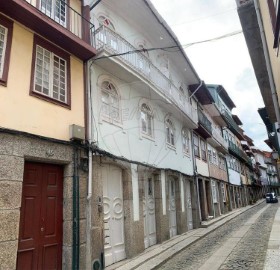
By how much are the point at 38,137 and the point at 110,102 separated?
132 inches

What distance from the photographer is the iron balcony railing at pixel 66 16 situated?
7769 millimetres

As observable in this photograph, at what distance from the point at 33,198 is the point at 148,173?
209 inches

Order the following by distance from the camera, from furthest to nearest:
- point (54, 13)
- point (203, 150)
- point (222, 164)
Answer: point (222, 164) → point (203, 150) → point (54, 13)

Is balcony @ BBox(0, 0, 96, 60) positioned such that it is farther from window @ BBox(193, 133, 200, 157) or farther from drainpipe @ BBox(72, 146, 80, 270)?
window @ BBox(193, 133, 200, 157)

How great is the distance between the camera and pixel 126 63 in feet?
30.0

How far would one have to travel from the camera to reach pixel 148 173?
11.0 metres

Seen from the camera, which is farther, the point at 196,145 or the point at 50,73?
the point at 196,145

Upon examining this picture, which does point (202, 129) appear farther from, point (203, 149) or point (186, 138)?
point (186, 138)

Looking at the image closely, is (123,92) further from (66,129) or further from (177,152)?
(177,152)

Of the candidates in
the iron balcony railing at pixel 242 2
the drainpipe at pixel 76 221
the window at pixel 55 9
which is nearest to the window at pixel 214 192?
the iron balcony railing at pixel 242 2

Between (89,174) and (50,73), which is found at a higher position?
(50,73)

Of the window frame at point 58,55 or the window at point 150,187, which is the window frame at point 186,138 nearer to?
the window at point 150,187

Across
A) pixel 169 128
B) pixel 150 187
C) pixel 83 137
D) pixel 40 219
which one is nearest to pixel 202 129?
pixel 169 128

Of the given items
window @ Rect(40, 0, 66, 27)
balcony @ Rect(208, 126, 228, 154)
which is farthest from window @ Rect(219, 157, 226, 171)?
window @ Rect(40, 0, 66, 27)
